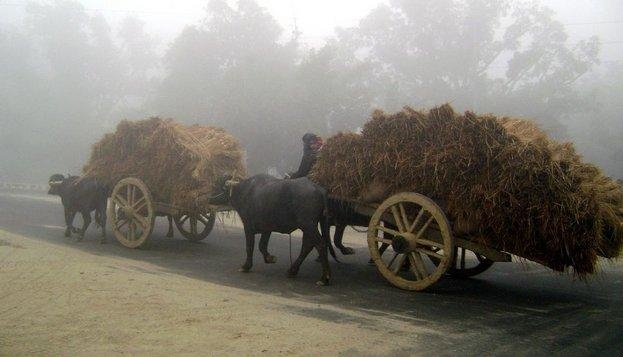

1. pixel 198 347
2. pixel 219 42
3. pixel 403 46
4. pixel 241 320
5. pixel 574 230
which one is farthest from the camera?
pixel 403 46

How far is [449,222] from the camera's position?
621 centimetres

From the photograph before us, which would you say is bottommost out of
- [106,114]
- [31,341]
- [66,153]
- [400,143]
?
[31,341]

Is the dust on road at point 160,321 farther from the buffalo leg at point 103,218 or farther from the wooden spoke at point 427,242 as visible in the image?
the buffalo leg at point 103,218

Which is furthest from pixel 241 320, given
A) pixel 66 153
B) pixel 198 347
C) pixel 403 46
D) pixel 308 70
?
pixel 66 153

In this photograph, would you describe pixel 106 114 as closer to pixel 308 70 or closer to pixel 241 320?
pixel 308 70

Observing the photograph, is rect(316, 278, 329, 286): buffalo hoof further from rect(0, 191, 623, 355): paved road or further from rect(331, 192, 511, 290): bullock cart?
rect(331, 192, 511, 290): bullock cart

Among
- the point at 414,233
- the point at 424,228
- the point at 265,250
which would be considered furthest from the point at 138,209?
the point at 424,228

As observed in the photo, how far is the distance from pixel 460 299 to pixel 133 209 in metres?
6.66

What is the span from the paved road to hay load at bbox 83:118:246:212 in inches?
51.5

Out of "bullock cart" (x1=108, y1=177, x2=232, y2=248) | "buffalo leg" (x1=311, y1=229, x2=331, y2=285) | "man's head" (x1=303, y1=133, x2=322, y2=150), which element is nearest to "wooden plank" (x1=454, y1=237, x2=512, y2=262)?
"buffalo leg" (x1=311, y1=229, x2=331, y2=285)

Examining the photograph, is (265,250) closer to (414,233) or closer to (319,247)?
(319,247)

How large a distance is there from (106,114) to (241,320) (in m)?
37.2

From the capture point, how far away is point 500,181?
5.77m

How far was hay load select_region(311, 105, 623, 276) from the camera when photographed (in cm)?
544
